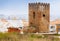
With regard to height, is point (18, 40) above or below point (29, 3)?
below

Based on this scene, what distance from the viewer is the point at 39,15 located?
24812 millimetres

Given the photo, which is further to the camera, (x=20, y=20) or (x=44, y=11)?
(x=20, y=20)

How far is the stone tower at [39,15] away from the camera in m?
24.6

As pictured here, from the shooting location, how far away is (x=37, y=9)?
24.6m

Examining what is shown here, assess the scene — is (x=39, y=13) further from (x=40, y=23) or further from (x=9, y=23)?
(x=9, y=23)

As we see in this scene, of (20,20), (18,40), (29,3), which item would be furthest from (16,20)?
(18,40)

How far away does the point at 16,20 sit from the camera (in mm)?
28375

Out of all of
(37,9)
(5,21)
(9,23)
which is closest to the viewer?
(37,9)

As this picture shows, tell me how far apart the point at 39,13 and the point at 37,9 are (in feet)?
1.71

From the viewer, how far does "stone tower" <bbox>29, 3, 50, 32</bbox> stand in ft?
80.7

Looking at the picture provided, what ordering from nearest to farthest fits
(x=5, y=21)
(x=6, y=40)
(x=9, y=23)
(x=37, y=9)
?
1. (x=6, y=40)
2. (x=37, y=9)
3. (x=9, y=23)
4. (x=5, y=21)

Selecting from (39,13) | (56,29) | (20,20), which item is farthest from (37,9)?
(20,20)

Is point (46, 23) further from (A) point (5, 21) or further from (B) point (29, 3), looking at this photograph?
(A) point (5, 21)

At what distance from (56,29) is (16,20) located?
581cm
